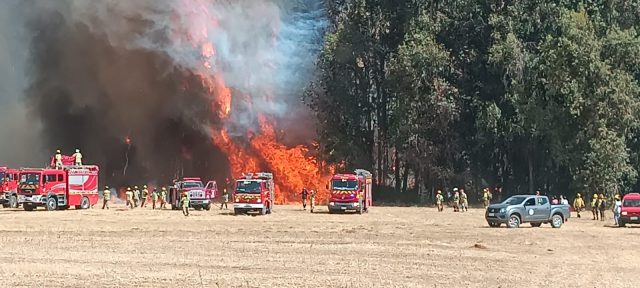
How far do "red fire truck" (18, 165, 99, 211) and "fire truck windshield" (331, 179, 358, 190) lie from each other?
1634 centimetres

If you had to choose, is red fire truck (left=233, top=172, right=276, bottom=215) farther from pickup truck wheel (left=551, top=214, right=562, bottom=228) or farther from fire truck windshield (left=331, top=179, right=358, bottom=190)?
pickup truck wheel (left=551, top=214, right=562, bottom=228)

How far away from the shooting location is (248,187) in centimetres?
4641

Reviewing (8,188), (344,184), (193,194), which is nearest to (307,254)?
(344,184)

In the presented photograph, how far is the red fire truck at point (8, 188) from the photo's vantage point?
177ft

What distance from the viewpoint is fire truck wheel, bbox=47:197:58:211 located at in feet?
164

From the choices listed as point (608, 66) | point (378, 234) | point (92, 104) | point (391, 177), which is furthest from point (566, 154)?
point (92, 104)

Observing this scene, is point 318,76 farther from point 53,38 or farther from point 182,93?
point 53,38

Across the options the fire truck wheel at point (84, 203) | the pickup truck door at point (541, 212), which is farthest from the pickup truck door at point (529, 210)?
the fire truck wheel at point (84, 203)

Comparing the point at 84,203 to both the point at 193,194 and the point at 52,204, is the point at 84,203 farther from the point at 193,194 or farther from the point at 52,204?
the point at 193,194

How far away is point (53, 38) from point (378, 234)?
41.0m

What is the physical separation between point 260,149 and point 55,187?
18.4m

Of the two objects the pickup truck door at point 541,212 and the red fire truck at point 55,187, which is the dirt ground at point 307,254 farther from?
the red fire truck at point 55,187

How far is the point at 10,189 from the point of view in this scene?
5422 centimetres

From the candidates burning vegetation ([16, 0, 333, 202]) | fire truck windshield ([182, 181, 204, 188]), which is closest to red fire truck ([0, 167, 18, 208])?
fire truck windshield ([182, 181, 204, 188])
